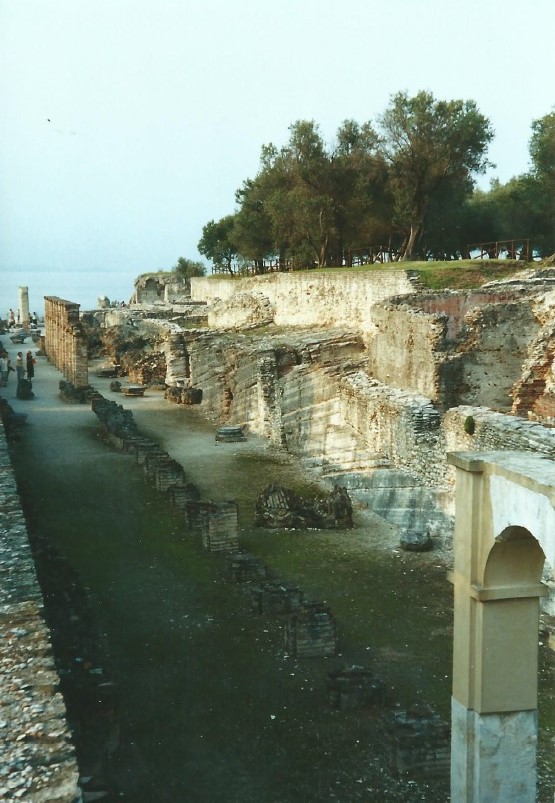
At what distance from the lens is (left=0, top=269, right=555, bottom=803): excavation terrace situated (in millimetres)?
6691

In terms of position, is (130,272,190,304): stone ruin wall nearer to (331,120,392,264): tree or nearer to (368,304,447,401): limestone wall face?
(331,120,392,264): tree

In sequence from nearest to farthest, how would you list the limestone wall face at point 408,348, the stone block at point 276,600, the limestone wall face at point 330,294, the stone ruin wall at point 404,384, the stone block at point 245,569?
the stone block at point 276,600
the stone block at point 245,569
the stone ruin wall at point 404,384
the limestone wall face at point 408,348
the limestone wall face at point 330,294

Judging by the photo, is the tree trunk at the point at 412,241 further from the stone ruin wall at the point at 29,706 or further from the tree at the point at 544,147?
the stone ruin wall at the point at 29,706

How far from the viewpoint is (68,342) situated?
→ 30.5 m

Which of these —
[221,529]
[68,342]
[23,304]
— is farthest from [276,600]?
[23,304]

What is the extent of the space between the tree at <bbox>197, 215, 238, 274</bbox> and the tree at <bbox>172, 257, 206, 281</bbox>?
6.78 m

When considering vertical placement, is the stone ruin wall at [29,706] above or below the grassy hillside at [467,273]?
below

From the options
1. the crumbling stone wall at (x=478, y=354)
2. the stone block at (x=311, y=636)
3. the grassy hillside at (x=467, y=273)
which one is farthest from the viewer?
the grassy hillside at (x=467, y=273)

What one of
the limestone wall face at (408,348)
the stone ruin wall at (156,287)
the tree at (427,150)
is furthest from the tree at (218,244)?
the limestone wall face at (408,348)

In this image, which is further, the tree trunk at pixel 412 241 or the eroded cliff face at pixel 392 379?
the tree trunk at pixel 412 241

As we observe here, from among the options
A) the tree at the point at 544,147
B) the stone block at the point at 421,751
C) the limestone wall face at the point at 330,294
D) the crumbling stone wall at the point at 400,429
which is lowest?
the stone block at the point at 421,751

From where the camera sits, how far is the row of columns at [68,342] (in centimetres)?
2830

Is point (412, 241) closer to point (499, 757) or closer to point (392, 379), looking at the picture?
point (392, 379)

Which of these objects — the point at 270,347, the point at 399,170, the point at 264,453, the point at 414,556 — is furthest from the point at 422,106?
the point at 414,556
